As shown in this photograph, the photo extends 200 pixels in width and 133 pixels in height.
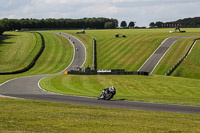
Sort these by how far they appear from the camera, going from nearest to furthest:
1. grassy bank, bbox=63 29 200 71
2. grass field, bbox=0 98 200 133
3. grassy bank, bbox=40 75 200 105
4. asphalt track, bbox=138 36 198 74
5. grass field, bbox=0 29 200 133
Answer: grass field, bbox=0 98 200 133 < grass field, bbox=0 29 200 133 < grassy bank, bbox=40 75 200 105 < asphalt track, bbox=138 36 198 74 < grassy bank, bbox=63 29 200 71

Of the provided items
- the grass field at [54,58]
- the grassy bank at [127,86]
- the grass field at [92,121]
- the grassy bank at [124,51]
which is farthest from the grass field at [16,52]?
the grass field at [92,121]

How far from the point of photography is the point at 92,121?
798 inches

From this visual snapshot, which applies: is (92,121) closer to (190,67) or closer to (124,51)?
(190,67)

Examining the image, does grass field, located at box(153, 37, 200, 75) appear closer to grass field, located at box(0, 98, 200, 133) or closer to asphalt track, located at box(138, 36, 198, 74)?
asphalt track, located at box(138, 36, 198, 74)

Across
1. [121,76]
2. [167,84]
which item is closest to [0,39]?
[121,76]

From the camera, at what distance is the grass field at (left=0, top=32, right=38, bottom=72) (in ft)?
302

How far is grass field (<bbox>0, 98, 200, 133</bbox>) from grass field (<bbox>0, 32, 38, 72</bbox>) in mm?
63690

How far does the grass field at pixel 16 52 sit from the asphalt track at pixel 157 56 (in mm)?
30895

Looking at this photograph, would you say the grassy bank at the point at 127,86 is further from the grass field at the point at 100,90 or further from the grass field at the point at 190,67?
the grass field at the point at 190,67

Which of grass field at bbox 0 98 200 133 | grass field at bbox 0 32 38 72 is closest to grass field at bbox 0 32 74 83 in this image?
grass field at bbox 0 32 38 72

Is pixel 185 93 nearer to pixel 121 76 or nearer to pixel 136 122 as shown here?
pixel 121 76

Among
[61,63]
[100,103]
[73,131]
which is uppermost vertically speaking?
[73,131]

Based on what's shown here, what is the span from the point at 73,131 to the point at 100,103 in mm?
13985

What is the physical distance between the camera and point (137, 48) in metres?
104
